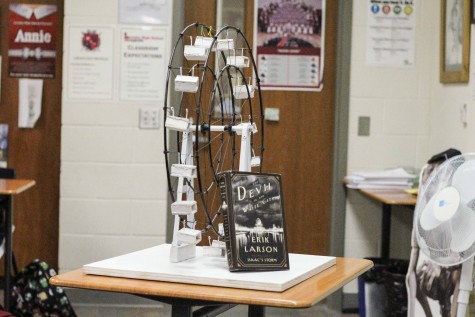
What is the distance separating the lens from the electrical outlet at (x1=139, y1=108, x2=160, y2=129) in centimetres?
502

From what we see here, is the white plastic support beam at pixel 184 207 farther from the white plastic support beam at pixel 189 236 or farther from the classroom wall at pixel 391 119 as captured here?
the classroom wall at pixel 391 119

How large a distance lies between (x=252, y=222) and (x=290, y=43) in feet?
9.77

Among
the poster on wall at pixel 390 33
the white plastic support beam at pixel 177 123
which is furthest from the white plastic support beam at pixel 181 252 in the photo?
the poster on wall at pixel 390 33

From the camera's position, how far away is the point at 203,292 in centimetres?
210

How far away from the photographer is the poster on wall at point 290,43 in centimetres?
513

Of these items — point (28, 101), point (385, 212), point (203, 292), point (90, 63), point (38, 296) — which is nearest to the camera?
point (203, 292)

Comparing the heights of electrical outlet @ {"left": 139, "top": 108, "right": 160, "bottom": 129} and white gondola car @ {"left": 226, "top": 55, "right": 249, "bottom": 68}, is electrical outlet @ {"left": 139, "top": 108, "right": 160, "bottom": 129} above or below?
below

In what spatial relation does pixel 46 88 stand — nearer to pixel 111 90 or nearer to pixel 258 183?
pixel 111 90

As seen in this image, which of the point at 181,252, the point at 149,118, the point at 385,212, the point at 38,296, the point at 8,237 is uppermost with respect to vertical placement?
the point at 149,118

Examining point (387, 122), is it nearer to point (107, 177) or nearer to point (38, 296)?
point (107, 177)

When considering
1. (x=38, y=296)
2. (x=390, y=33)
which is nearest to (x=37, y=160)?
(x=38, y=296)

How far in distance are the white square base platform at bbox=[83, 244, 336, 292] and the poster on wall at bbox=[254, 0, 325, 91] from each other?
275cm

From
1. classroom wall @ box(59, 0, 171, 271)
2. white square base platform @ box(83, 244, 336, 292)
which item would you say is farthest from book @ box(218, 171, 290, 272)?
classroom wall @ box(59, 0, 171, 271)

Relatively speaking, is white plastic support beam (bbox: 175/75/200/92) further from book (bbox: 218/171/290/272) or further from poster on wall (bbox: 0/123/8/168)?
poster on wall (bbox: 0/123/8/168)
